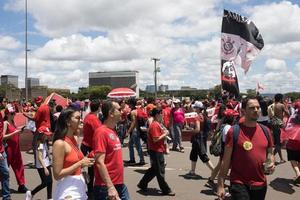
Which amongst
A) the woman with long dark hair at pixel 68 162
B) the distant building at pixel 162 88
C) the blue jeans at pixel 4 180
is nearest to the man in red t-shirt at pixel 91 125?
the blue jeans at pixel 4 180

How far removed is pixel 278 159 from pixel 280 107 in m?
1.99

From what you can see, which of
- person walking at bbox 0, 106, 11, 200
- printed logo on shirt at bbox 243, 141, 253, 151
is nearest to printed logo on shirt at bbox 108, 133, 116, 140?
printed logo on shirt at bbox 243, 141, 253, 151

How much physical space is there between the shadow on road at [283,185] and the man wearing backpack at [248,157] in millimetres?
4559

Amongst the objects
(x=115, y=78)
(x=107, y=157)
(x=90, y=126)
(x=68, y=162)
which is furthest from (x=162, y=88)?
(x=68, y=162)

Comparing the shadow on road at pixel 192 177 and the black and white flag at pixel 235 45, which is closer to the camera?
the shadow on road at pixel 192 177

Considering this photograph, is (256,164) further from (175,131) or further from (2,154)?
(175,131)

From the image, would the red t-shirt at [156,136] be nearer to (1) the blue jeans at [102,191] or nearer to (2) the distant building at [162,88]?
(1) the blue jeans at [102,191]

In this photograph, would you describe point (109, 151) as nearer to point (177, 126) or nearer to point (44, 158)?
point (44, 158)

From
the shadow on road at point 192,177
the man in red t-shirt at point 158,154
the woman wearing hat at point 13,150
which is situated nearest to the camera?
the man in red t-shirt at point 158,154

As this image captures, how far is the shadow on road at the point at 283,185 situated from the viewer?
931 cm

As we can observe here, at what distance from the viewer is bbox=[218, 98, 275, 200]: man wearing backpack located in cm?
493

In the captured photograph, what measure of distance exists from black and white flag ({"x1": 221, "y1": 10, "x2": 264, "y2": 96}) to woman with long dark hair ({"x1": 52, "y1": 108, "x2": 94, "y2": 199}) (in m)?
12.9

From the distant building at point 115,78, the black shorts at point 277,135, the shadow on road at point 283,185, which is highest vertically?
the distant building at point 115,78

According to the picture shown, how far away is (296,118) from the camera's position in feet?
32.3
